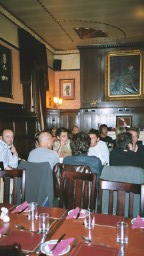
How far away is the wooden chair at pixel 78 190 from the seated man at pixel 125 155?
0.87 m

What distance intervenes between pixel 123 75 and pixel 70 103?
93.0 inches

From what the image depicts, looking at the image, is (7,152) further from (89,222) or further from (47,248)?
(47,248)

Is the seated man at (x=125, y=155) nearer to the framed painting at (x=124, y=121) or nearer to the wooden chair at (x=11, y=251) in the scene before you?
the wooden chair at (x=11, y=251)

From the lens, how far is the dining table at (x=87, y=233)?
1.53 m

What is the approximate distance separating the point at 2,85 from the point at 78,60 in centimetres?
477

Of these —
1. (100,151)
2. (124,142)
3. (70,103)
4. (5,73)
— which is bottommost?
(100,151)

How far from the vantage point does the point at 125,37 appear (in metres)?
9.30

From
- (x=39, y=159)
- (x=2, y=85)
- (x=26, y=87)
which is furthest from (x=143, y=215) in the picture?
(x=26, y=87)

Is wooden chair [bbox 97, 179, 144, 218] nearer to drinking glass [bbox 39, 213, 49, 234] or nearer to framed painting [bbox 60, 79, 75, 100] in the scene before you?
drinking glass [bbox 39, 213, 49, 234]

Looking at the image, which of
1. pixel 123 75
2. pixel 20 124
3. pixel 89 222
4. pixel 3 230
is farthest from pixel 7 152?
pixel 123 75

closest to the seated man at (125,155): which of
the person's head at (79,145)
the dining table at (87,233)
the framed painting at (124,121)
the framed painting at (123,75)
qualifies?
the person's head at (79,145)

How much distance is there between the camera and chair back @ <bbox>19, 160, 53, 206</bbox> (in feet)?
9.99

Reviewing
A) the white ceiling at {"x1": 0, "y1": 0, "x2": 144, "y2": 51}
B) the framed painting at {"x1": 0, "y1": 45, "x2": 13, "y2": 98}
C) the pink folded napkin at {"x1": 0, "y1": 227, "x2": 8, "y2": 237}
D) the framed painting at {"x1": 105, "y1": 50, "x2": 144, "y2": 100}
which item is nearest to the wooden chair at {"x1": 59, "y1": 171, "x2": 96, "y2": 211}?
the pink folded napkin at {"x1": 0, "y1": 227, "x2": 8, "y2": 237}

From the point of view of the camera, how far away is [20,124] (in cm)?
623
